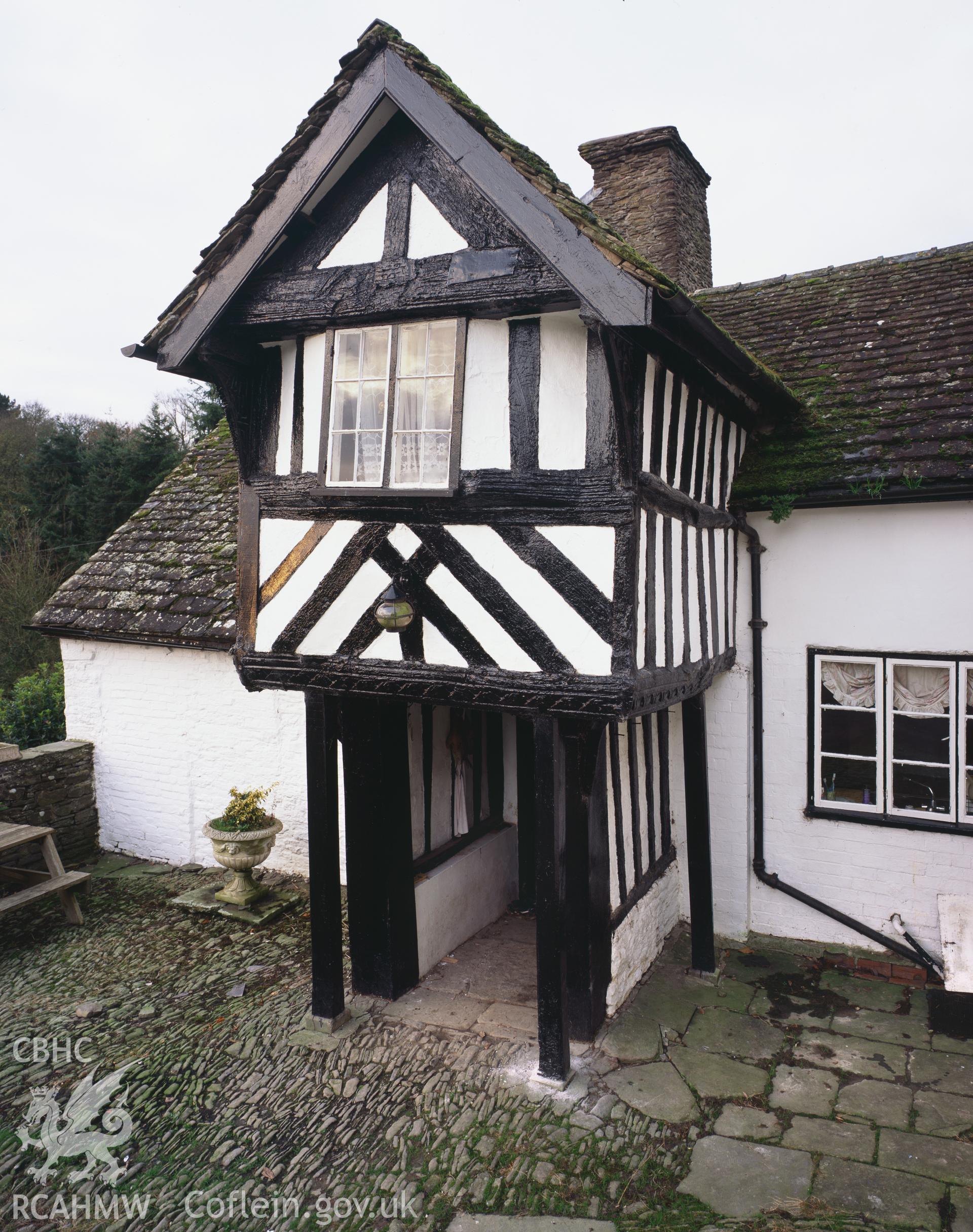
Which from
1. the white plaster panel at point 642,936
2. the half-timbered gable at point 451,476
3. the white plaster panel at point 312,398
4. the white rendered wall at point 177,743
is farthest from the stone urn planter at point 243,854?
the white plaster panel at point 312,398

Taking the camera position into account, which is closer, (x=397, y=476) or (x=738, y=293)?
(x=397, y=476)

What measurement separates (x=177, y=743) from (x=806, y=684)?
656cm

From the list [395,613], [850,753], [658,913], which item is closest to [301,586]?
[395,613]

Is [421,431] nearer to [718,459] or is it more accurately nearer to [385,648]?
[385,648]

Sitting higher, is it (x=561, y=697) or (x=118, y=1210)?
(x=561, y=697)

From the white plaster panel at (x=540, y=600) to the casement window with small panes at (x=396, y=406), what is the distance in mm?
362

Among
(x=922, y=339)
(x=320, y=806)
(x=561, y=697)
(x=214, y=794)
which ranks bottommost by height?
(x=214, y=794)

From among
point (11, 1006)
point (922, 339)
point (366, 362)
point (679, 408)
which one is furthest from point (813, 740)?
point (11, 1006)

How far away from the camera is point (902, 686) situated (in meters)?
6.42

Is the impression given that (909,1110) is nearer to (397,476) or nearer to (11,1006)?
(397,476)

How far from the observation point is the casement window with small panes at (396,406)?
4766 millimetres

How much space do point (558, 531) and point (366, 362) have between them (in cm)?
165

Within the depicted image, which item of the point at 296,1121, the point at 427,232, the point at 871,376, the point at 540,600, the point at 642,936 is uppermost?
the point at 427,232

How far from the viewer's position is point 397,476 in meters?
4.91
